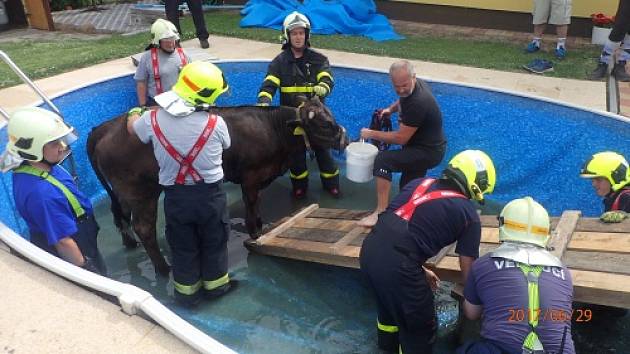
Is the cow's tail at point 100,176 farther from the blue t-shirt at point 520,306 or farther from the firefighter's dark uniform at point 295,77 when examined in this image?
the blue t-shirt at point 520,306

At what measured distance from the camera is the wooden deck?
3385mm

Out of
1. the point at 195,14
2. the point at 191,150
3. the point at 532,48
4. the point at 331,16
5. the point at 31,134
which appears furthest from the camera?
the point at 331,16

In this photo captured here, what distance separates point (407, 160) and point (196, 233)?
83.5 inches

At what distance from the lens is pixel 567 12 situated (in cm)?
950

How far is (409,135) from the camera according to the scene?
4.90 m

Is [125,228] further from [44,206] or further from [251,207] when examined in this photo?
[44,206]

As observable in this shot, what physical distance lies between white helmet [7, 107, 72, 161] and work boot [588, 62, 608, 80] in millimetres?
7612

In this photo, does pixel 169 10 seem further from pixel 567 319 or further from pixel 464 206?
pixel 567 319

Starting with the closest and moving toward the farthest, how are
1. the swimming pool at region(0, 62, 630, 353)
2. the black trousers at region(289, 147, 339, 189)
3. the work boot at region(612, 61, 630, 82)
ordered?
the swimming pool at region(0, 62, 630, 353) → the black trousers at region(289, 147, 339, 189) → the work boot at region(612, 61, 630, 82)

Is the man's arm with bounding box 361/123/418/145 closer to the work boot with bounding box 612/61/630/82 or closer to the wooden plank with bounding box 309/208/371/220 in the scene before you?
the wooden plank with bounding box 309/208/371/220

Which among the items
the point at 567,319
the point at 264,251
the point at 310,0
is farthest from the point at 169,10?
the point at 567,319

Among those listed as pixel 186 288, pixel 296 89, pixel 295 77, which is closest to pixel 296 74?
pixel 295 77

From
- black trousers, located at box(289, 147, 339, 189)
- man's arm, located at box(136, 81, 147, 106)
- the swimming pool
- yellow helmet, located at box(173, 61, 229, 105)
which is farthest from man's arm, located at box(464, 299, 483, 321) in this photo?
man's arm, located at box(136, 81, 147, 106)

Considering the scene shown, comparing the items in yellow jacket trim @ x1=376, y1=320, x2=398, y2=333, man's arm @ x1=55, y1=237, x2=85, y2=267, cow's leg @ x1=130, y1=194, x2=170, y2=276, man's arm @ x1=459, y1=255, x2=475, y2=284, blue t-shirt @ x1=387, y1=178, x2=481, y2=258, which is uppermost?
blue t-shirt @ x1=387, y1=178, x2=481, y2=258
